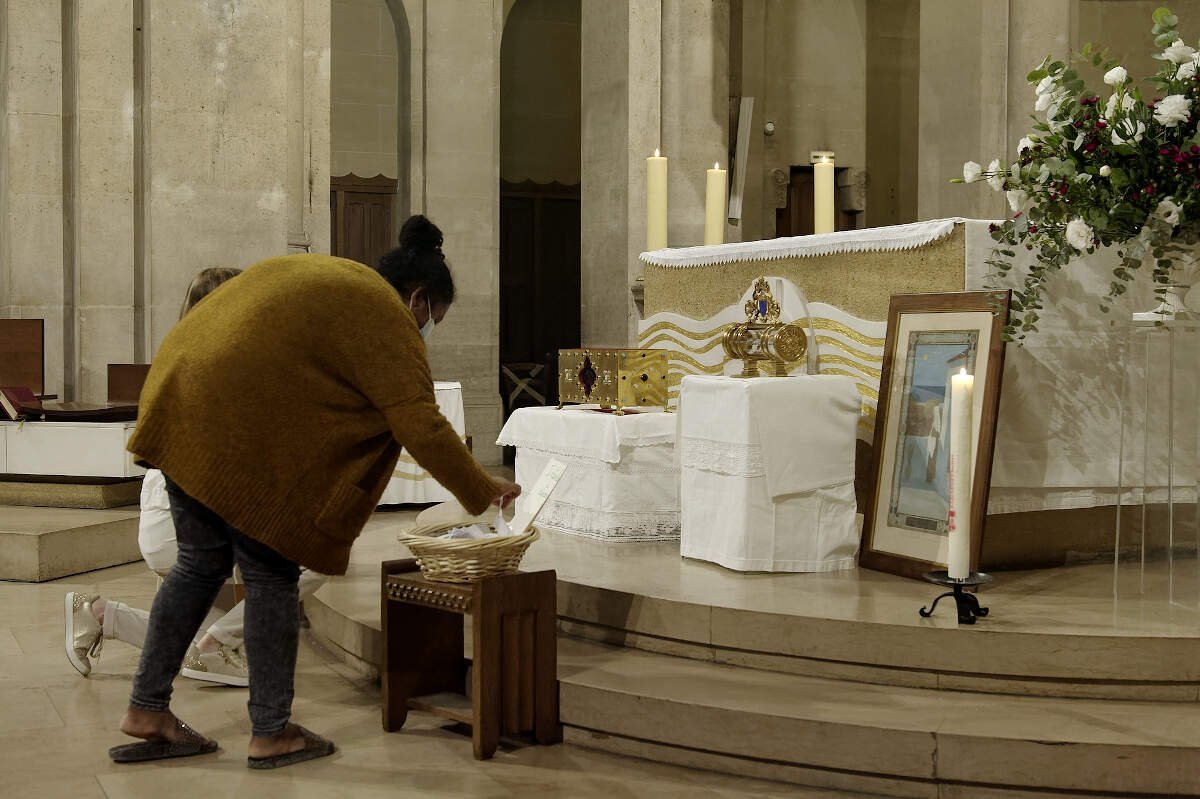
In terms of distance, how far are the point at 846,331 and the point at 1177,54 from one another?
172cm

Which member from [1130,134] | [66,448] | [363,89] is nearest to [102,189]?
[66,448]

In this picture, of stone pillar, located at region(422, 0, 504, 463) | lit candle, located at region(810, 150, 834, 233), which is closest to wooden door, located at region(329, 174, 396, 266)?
stone pillar, located at region(422, 0, 504, 463)

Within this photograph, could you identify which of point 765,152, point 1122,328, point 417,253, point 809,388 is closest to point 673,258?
point 809,388

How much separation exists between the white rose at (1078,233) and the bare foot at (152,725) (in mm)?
3207

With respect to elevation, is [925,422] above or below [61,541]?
above

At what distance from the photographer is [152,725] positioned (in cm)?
394

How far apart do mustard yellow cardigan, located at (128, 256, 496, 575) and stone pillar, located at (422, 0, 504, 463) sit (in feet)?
27.3

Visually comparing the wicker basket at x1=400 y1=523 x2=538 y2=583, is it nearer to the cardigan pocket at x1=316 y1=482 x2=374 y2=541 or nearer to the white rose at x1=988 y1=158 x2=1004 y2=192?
the cardigan pocket at x1=316 y1=482 x2=374 y2=541

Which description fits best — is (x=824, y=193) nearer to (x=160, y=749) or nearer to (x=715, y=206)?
(x=715, y=206)

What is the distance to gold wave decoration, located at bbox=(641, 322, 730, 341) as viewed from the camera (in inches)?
249

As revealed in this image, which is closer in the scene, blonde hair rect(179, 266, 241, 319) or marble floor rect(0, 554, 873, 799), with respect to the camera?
Result: marble floor rect(0, 554, 873, 799)

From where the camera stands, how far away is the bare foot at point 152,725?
3.93 metres

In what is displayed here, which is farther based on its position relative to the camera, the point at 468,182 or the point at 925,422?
the point at 468,182

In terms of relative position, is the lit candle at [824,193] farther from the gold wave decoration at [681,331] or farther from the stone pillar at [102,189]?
the stone pillar at [102,189]
